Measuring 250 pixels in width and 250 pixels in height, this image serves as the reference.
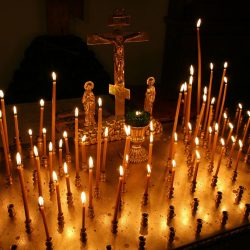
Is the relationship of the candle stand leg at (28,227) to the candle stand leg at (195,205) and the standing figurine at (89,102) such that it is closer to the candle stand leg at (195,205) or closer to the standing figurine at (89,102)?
the candle stand leg at (195,205)

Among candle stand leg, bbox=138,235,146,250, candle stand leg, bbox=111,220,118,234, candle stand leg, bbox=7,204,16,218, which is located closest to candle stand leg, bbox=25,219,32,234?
candle stand leg, bbox=7,204,16,218

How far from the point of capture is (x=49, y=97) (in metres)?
4.41

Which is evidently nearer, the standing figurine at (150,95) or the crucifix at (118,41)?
the crucifix at (118,41)

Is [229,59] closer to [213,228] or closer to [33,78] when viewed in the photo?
[33,78]

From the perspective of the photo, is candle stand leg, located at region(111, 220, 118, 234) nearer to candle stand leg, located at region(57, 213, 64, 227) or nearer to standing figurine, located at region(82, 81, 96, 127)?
candle stand leg, located at region(57, 213, 64, 227)

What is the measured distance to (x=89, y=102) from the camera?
3.00 meters

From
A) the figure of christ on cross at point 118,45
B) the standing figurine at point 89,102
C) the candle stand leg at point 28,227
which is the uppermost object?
the figure of christ on cross at point 118,45

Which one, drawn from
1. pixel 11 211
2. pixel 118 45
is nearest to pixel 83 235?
pixel 11 211

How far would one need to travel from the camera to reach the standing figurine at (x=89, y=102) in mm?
2945

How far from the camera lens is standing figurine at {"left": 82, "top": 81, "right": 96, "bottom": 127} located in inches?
116

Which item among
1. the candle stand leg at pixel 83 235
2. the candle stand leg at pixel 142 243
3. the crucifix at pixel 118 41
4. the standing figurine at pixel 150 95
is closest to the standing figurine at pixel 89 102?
the crucifix at pixel 118 41

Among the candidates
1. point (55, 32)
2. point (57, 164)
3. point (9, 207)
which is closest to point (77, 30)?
point (55, 32)

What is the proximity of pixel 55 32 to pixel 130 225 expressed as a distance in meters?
3.17

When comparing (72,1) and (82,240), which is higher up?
(72,1)
